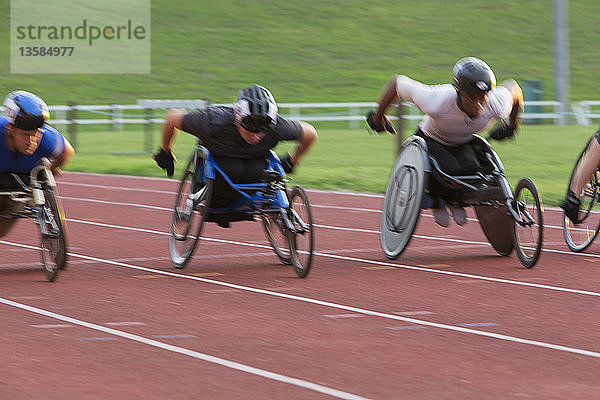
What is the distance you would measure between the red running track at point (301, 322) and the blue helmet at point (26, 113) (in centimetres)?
115

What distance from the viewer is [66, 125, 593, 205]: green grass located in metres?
19.9

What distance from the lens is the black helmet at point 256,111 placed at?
10203 mm

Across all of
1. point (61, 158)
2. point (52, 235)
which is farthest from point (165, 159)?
point (52, 235)

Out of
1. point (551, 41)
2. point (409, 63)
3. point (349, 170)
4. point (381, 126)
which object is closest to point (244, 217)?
point (381, 126)

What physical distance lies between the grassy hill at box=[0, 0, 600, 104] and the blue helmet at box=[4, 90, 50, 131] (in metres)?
37.8

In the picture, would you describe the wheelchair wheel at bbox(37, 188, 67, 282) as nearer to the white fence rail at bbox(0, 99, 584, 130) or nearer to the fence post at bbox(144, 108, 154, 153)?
the white fence rail at bbox(0, 99, 584, 130)

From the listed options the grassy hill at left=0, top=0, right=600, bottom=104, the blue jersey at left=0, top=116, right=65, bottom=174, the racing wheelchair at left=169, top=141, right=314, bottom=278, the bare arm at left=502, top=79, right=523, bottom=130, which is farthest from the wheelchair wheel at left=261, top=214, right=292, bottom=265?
the grassy hill at left=0, top=0, right=600, bottom=104

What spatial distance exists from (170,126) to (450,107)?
217cm

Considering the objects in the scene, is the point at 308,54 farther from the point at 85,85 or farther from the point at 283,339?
the point at 283,339

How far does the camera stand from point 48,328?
791 centimetres

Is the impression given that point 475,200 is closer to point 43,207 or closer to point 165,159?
point 165,159

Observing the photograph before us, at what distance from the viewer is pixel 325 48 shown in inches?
2370

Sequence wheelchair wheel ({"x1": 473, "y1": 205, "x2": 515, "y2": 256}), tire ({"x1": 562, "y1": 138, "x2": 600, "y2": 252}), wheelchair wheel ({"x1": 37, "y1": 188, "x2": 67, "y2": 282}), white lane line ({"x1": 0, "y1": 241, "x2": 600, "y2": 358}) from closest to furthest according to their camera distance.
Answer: white lane line ({"x1": 0, "y1": 241, "x2": 600, "y2": 358}) < wheelchair wheel ({"x1": 37, "y1": 188, "x2": 67, "y2": 282}) < wheelchair wheel ({"x1": 473, "y1": 205, "x2": 515, "y2": 256}) < tire ({"x1": 562, "y1": 138, "x2": 600, "y2": 252})

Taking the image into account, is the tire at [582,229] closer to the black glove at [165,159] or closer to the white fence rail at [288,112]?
the black glove at [165,159]
